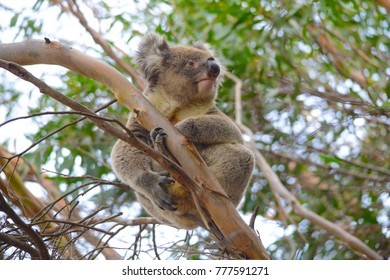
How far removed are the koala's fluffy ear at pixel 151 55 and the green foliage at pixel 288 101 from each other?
1333mm

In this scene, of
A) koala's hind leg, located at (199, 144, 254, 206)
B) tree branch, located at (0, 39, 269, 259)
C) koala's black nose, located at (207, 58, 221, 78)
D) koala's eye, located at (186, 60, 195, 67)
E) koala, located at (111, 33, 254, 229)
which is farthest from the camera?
koala's eye, located at (186, 60, 195, 67)

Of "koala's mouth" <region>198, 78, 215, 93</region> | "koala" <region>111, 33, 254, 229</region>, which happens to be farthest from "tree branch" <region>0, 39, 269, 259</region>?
"koala's mouth" <region>198, 78, 215, 93</region>

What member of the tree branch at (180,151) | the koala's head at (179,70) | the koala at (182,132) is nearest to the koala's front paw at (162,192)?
the koala at (182,132)

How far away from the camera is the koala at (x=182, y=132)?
2.75 m

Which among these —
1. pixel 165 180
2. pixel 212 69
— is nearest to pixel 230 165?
pixel 165 180

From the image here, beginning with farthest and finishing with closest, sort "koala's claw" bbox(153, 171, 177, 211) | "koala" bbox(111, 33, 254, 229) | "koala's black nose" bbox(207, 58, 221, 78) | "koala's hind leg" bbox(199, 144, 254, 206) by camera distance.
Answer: "koala's black nose" bbox(207, 58, 221, 78) < "koala's hind leg" bbox(199, 144, 254, 206) < "koala" bbox(111, 33, 254, 229) < "koala's claw" bbox(153, 171, 177, 211)

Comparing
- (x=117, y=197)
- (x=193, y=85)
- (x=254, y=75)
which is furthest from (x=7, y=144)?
(x=193, y=85)

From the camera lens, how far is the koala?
2752 millimetres

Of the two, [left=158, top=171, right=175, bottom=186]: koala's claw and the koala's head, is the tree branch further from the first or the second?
the koala's head

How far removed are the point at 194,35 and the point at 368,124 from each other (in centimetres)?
193

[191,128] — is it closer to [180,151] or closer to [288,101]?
[180,151]

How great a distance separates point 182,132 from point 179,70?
0.55 metres

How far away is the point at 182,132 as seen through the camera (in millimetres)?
2791
